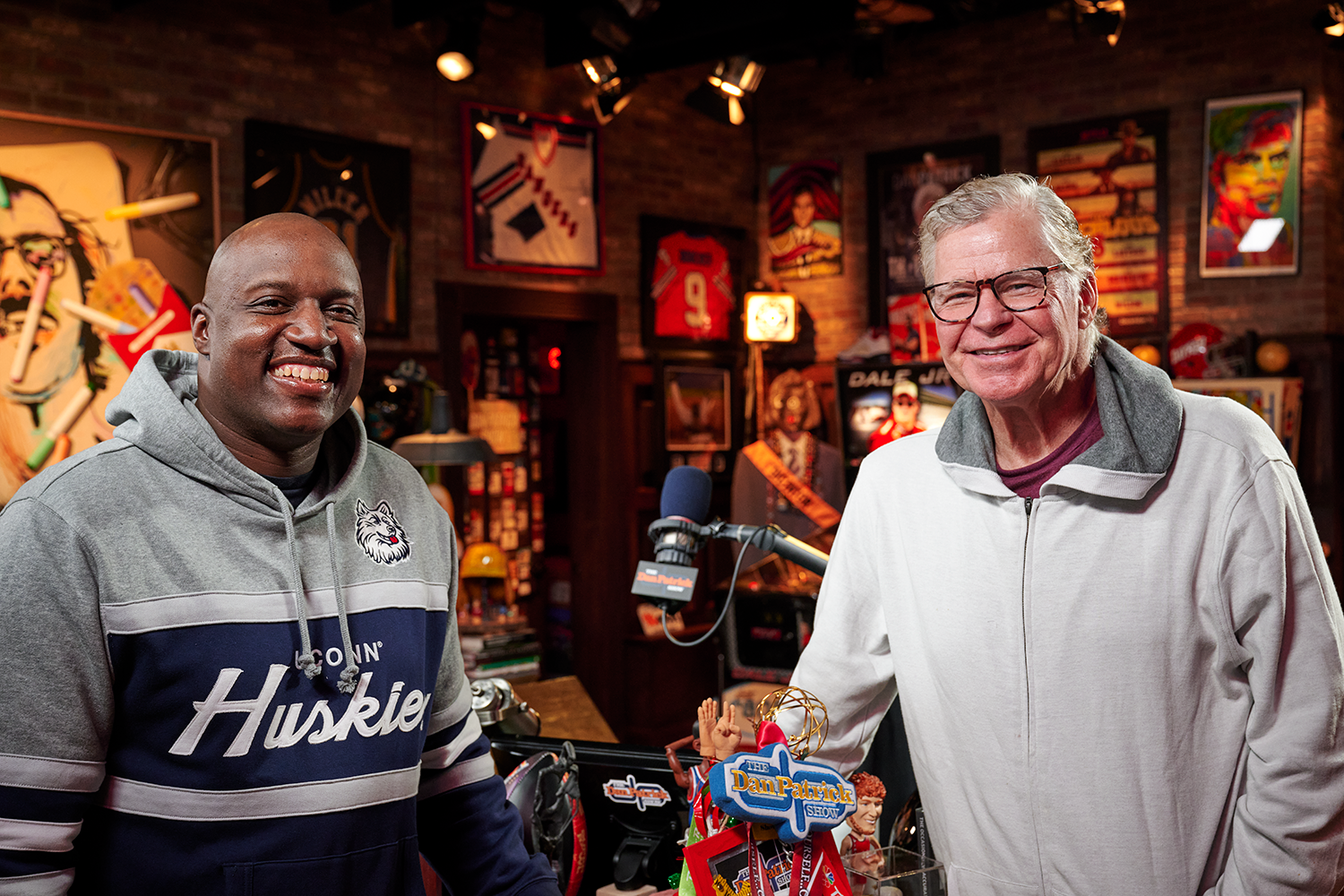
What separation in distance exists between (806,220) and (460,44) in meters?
3.13

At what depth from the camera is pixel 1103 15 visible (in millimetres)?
5473

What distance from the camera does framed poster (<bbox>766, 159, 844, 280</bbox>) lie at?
7.61 metres

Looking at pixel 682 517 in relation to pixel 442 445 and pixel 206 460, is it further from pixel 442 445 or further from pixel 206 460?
pixel 442 445

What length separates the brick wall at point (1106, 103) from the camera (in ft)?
19.5

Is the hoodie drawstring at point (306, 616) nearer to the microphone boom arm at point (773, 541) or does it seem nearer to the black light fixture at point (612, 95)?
the microphone boom arm at point (773, 541)

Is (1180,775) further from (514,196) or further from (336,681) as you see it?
(514,196)

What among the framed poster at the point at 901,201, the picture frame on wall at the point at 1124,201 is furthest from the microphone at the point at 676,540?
the framed poster at the point at 901,201

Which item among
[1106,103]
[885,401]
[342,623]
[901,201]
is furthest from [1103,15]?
[342,623]

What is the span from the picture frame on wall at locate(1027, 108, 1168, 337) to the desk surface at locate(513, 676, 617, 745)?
14.7ft

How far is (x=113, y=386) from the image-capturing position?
465 cm

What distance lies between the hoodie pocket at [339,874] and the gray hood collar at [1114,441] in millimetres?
932

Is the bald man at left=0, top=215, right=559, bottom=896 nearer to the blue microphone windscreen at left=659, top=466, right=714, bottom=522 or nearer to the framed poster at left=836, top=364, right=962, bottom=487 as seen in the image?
the blue microphone windscreen at left=659, top=466, right=714, bottom=522

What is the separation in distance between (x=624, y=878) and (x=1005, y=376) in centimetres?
111

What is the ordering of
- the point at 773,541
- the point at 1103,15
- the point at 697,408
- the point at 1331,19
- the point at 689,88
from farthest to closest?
the point at 689,88 < the point at 697,408 < the point at 1103,15 < the point at 1331,19 < the point at 773,541
